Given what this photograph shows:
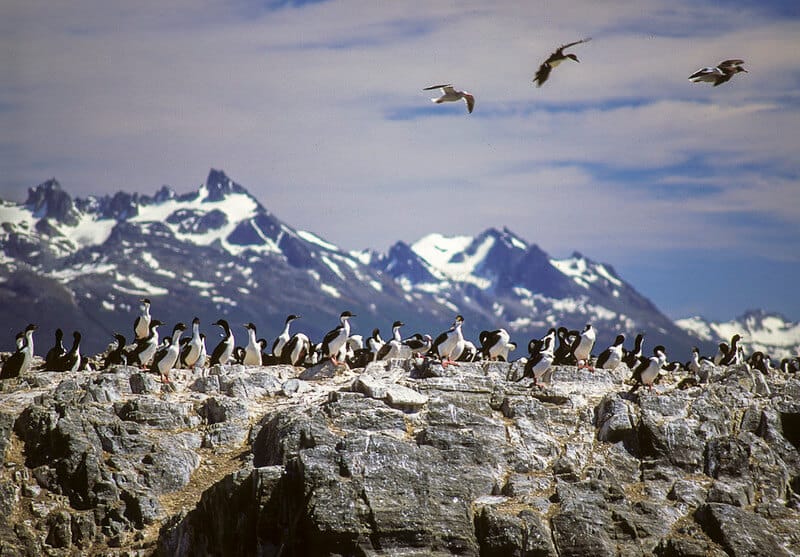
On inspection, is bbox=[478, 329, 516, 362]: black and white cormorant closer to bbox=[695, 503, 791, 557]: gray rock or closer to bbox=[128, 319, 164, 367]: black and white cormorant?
bbox=[695, 503, 791, 557]: gray rock

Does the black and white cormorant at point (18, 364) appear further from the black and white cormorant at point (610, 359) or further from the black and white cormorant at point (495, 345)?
the black and white cormorant at point (610, 359)

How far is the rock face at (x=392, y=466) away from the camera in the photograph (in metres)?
31.5

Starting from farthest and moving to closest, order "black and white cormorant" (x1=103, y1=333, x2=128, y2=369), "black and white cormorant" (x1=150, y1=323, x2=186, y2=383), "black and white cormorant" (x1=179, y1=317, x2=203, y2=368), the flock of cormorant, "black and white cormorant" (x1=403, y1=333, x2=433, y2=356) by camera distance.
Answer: "black and white cormorant" (x1=403, y1=333, x2=433, y2=356)
"black and white cormorant" (x1=103, y1=333, x2=128, y2=369)
"black and white cormorant" (x1=179, y1=317, x2=203, y2=368)
the flock of cormorant
"black and white cormorant" (x1=150, y1=323, x2=186, y2=383)

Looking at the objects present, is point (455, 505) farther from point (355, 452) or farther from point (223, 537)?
point (223, 537)

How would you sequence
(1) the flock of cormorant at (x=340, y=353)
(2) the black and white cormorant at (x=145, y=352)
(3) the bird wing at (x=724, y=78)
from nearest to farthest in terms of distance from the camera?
(3) the bird wing at (x=724, y=78) → (1) the flock of cormorant at (x=340, y=353) → (2) the black and white cormorant at (x=145, y=352)

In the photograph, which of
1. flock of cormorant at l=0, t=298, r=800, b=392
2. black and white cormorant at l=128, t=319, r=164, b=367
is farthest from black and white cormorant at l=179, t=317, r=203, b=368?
black and white cormorant at l=128, t=319, r=164, b=367

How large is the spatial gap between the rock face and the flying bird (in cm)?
1241

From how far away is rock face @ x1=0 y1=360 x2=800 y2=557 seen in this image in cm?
3147

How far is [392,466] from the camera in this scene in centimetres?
3266

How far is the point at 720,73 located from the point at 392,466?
18.4 meters

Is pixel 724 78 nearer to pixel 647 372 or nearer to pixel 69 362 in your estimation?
pixel 647 372

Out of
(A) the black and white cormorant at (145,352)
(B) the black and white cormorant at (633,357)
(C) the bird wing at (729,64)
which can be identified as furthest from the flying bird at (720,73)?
(A) the black and white cormorant at (145,352)

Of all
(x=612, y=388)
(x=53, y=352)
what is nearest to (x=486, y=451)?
(x=612, y=388)

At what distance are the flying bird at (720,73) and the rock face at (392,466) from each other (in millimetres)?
12414
